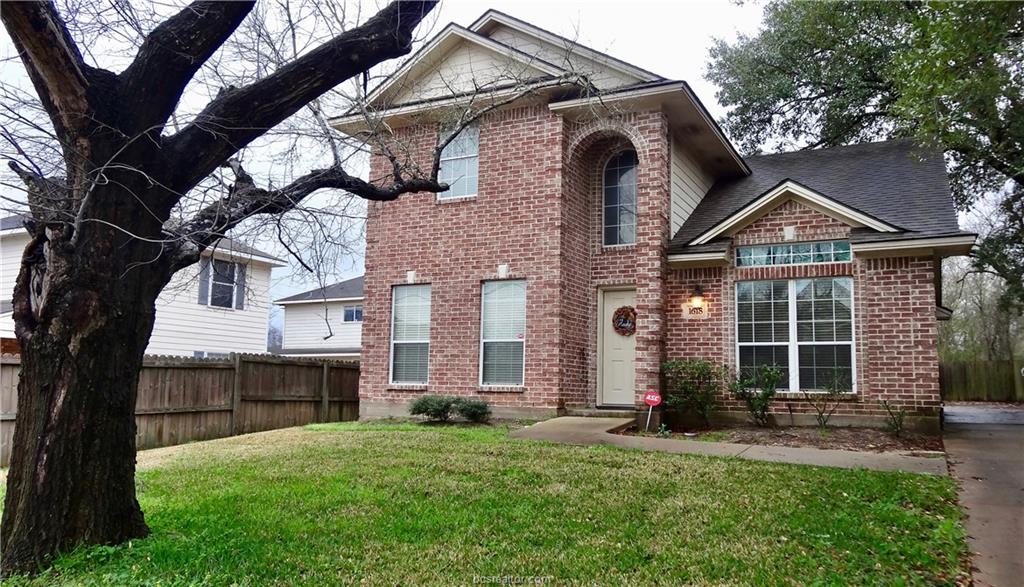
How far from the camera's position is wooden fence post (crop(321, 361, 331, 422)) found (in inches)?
625

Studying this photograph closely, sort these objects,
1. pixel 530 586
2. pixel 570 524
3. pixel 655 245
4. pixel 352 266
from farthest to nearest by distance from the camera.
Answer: pixel 655 245
pixel 352 266
pixel 570 524
pixel 530 586

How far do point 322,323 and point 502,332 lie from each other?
49.7 feet

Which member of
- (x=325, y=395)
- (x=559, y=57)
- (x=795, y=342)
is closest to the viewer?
(x=795, y=342)

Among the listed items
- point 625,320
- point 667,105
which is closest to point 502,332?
point 625,320

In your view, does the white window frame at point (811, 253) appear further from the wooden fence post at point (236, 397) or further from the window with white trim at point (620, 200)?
the wooden fence post at point (236, 397)

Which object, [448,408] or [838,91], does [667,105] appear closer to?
[448,408]

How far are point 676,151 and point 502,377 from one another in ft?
18.0

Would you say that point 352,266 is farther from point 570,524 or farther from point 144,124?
point 570,524

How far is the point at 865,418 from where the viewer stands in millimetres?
11297

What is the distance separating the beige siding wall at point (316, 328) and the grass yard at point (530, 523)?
1756 cm

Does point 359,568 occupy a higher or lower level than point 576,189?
lower


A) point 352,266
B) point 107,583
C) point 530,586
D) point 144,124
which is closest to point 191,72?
point 144,124

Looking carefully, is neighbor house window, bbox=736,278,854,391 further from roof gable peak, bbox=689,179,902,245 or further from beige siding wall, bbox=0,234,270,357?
beige siding wall, bbox=0,234,270,357

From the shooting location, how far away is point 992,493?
7.00 m
